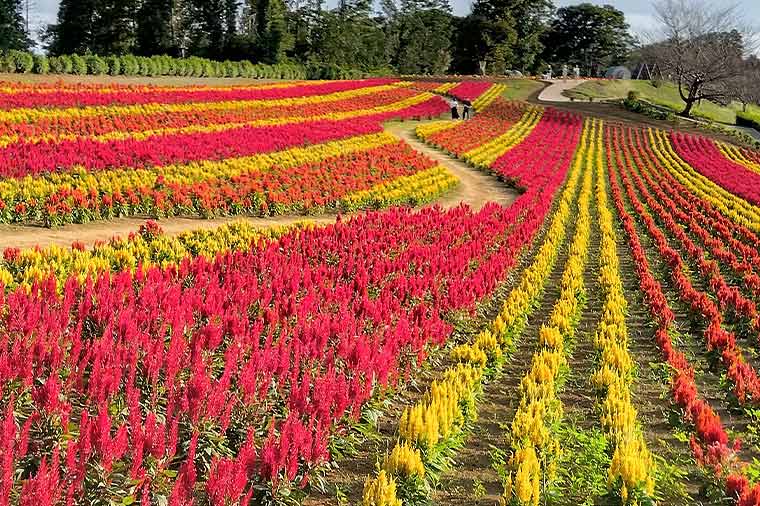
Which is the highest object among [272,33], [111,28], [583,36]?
[583,36]

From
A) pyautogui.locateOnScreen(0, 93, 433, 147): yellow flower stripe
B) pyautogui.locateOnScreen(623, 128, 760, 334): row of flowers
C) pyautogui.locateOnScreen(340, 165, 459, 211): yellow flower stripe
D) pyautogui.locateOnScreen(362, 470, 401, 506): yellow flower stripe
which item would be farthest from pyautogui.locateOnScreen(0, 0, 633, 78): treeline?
pyautogui.locateOnScreen(362, 470, 401, 506): yellow flower stripe

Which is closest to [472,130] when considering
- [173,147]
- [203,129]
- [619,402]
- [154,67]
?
[203,129]

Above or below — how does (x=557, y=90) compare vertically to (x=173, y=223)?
above

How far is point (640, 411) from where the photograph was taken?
6.17 meters

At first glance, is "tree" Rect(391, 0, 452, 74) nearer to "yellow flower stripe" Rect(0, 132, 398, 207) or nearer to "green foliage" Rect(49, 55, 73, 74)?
"green foliage" Rect(49, 55, 73, 74)

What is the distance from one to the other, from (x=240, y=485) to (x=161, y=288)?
3334 mm

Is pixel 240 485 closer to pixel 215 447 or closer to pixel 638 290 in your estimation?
pixel 215 447

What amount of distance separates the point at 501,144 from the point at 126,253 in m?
24.5

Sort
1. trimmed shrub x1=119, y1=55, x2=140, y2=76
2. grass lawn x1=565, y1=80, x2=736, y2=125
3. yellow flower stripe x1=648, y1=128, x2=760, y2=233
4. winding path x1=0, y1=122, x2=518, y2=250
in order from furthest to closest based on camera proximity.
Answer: grass lawn x1=565, y1=80, x2=736, y2=125 → trimmed shrub x1=119, y1=55, x2=140, y2=76 → yellow flower stripe x1=648, y1=128, x2=760, y2=233 → winding path x1=0, y1=122, x2=518, y2=250

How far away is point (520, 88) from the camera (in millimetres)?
61031

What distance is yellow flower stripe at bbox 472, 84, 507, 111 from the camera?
154ft

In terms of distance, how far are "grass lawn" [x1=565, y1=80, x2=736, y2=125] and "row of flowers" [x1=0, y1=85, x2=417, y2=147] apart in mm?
30917

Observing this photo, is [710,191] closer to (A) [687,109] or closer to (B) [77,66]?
(A) [687,109]

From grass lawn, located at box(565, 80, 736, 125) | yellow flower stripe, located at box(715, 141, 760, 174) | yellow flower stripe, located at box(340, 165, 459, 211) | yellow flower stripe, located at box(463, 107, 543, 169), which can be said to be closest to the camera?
yellow flower stripe, located at box(340, 165, 459, 211)
